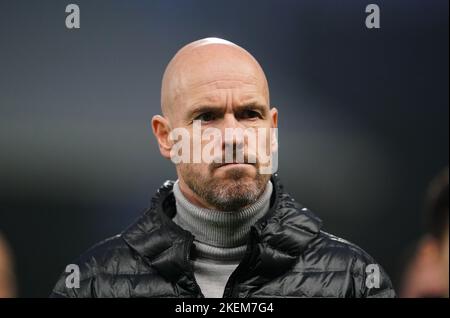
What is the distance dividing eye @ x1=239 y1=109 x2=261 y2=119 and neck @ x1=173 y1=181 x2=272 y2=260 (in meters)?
0.21

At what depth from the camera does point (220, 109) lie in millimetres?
1889

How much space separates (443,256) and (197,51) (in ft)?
4.14

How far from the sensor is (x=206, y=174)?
1.90 metres

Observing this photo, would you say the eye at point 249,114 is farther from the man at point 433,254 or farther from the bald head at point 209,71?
the man at point 433,254

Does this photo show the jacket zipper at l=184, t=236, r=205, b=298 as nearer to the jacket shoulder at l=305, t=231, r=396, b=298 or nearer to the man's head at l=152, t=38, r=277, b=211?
the man's head at l=152, t=38, r=277, b=211

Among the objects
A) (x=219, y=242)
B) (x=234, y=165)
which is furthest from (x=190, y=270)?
(x=234, y=165)

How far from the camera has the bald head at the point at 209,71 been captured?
191cm

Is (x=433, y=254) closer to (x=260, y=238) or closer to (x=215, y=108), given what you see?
(x=260, y=238)

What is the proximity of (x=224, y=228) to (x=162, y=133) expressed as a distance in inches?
13.9

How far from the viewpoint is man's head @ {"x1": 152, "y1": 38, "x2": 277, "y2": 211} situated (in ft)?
6.13

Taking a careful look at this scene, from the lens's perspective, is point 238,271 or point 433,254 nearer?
point 238,271
